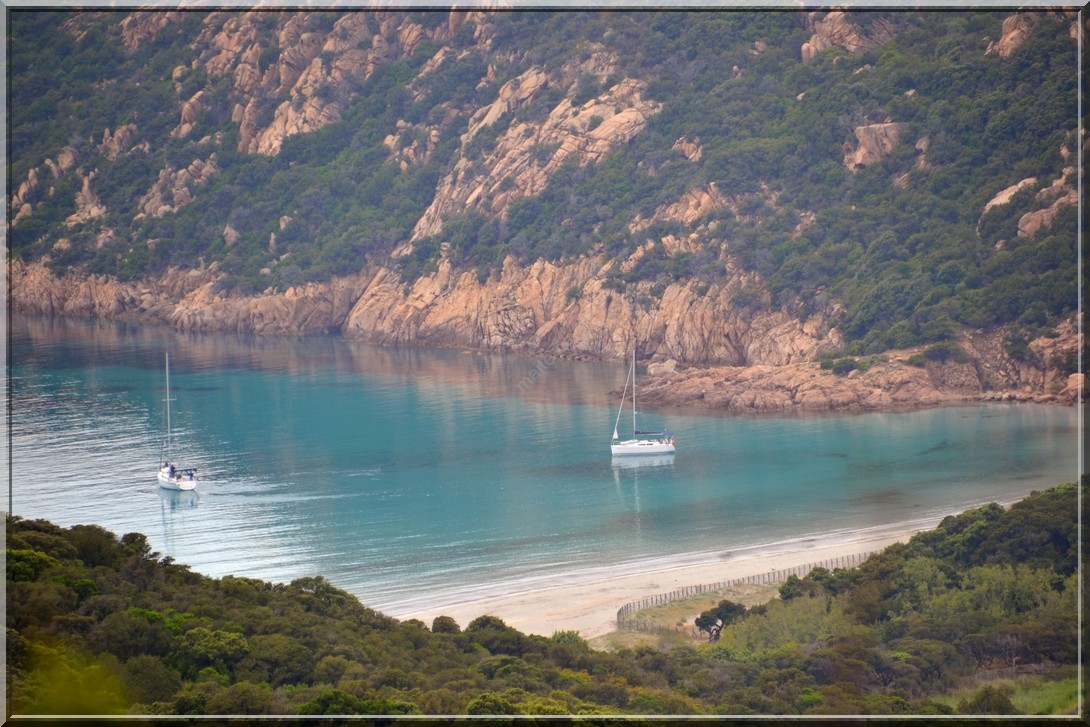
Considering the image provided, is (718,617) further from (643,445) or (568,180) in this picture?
(568,180)

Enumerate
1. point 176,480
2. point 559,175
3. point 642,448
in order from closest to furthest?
1. point 176,480
2. point 642,448
3. point 559,175

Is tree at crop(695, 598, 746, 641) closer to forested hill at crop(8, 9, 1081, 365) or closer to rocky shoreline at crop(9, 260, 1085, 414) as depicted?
rocky shoreline at crop(9, 260, 1085, 414)

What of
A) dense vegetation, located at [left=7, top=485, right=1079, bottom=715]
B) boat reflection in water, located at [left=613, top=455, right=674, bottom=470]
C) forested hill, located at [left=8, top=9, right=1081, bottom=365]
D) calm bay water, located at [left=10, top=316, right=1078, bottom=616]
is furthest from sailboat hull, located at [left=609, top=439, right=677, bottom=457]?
dense vegetation, located at [left=7, top=485, right=1079, bottom=715]

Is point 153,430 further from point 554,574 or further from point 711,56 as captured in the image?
point 711,56

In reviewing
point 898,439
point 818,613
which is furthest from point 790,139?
point 818,613

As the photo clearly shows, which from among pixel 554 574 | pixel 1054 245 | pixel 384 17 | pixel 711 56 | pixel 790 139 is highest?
pixel 384 17

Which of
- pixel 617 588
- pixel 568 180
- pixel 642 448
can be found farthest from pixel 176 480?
pixel 568 180
